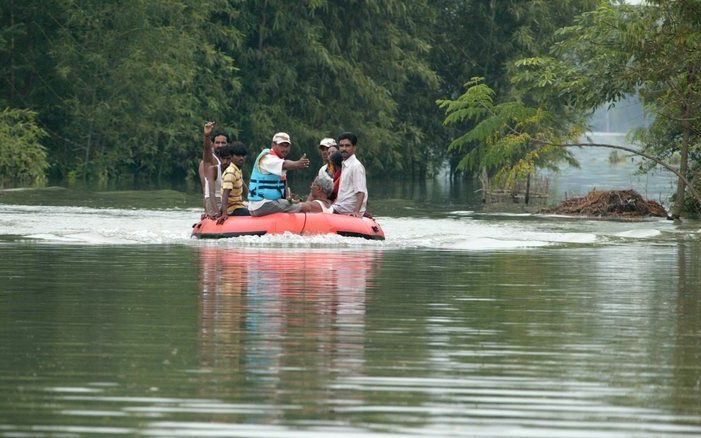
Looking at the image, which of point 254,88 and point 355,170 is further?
point 254,88

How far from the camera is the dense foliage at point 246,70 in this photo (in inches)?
1927

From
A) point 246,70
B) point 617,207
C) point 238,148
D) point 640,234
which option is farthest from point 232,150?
point 246,70

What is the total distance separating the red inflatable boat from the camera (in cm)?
2247

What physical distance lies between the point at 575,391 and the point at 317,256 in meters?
11.0

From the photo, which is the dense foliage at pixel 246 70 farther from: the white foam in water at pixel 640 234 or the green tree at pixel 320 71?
the white foam in water at pixel 640 234

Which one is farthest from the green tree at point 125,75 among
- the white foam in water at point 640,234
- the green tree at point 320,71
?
the white foam in water at point 640,234

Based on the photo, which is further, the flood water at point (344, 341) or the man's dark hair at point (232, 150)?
the man's dark hair at point (232, 150)

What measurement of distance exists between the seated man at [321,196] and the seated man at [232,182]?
2.80ft

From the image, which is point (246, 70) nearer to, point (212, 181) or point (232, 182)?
point (212, 181)

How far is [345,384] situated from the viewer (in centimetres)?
927

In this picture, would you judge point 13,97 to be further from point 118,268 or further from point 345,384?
point 345,384

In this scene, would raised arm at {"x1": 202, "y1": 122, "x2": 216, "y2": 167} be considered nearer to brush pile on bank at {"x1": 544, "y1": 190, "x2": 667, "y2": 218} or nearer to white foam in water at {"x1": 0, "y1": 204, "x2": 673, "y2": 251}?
white foam in water at {"x1": 0, "y1": 204, "x2": 673, "y2": 251}

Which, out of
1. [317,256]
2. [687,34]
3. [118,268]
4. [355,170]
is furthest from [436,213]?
[118,268]

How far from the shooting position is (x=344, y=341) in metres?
11.2
